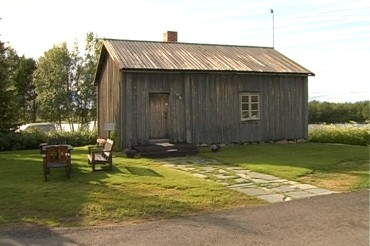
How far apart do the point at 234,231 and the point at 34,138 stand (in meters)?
18.1

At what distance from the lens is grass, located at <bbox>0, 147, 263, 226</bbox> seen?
7.48 metres

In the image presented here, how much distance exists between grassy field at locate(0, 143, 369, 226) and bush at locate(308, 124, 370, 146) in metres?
7.12

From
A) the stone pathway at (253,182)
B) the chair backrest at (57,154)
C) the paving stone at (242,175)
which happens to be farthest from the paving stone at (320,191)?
the chair backrest at (57,154)

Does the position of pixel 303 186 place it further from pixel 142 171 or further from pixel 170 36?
pixel 170 36

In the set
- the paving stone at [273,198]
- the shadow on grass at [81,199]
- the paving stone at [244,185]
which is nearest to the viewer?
the shadow on grass at [81,199]

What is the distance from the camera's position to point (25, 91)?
162 ft

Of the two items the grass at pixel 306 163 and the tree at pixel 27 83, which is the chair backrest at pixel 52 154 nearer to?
the grass at pixel 306 163

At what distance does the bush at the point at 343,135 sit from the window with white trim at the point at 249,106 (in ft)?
14.9

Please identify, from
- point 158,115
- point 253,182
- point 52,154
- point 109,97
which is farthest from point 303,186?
point 109,97

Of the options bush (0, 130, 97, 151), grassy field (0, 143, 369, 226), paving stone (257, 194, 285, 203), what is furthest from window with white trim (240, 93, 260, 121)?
paving stone (257, 194, 285, 203)

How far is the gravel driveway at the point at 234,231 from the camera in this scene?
19.8ft

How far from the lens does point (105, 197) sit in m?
8.84

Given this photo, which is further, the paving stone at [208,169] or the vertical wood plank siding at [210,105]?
the vertical wood plank siding at [210,105]

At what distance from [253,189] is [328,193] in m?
1.60
